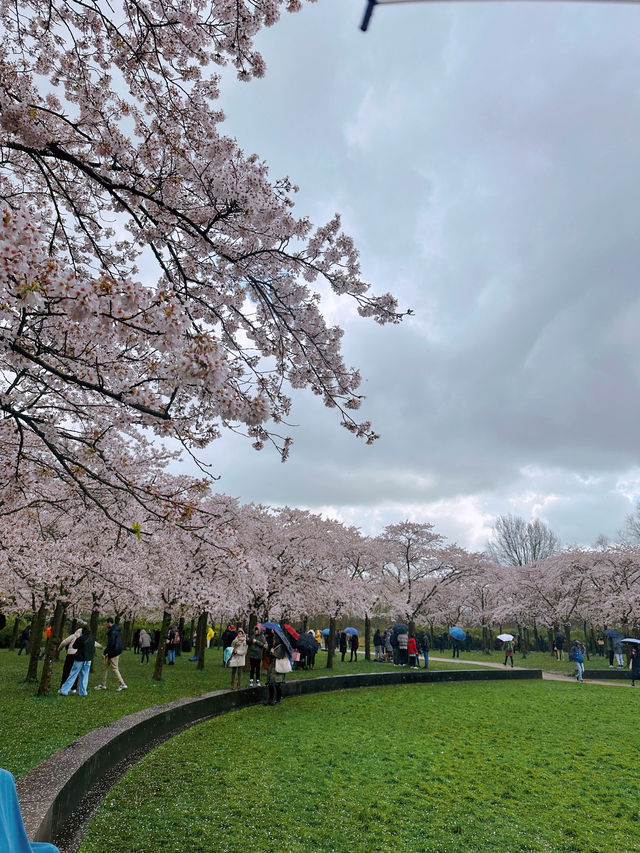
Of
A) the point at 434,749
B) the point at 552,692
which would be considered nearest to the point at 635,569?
the point at 552,692

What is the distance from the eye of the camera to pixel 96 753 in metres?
5.61

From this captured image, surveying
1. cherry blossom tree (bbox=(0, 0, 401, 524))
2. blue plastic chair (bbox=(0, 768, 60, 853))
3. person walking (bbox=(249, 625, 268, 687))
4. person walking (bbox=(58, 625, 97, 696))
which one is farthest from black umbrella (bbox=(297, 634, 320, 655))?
blue plastic chair (bbox=(0, 768, 60, 853))

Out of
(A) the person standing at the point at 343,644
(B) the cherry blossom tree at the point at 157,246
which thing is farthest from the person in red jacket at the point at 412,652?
(B) the cherry blossom tree at the point at 157,246

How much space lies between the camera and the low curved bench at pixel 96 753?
4.05 m

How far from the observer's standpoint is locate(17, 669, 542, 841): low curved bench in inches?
160

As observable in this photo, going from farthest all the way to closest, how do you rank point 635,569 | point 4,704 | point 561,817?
point 635,569 < point 4,704 < point 561,817

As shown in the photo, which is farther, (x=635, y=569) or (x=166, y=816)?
(x=635, y=569)

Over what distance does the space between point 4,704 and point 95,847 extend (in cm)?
745

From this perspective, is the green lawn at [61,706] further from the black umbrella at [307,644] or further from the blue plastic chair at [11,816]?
the blue plastic chair at [11,816]

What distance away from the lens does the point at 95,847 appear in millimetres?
4207

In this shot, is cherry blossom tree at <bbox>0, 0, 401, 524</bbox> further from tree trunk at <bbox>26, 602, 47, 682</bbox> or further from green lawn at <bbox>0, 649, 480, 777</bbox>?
tree trunk at <bbox>26, 602, 47, 682</bbox>

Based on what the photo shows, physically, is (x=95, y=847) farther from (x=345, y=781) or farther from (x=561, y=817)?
(x=561, y=817)

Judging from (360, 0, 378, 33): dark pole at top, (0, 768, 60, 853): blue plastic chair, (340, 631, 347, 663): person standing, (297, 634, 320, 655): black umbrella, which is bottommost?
(340, 631, 347, 663): person standing

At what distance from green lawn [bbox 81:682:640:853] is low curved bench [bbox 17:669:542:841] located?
0.32 meters
